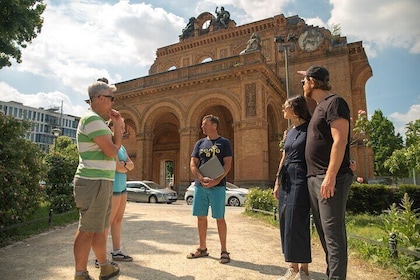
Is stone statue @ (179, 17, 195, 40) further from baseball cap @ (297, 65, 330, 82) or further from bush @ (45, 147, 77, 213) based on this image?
baseball cap @ (297, 65, 330, 82)

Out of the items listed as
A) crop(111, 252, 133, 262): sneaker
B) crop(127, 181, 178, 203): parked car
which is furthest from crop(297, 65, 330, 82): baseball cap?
crop(127, 181, 178, 203): parked car

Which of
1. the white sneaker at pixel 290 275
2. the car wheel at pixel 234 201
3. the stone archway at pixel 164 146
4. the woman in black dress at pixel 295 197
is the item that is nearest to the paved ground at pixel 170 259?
the white sneaker at pixel 290 275

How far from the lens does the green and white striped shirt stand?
3.02 meters

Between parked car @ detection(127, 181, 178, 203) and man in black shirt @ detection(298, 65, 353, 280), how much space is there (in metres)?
15.2

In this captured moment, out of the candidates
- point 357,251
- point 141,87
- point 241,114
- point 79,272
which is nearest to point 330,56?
point 241,114

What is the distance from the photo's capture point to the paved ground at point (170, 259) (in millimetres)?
3635

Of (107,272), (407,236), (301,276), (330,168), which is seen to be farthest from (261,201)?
(330,168)

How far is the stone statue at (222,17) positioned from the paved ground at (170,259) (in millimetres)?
29000

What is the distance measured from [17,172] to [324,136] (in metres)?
5.89

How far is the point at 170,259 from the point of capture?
4242 mm

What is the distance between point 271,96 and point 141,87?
11.2 meters

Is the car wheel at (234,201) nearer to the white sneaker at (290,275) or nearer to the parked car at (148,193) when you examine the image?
the parked car at (148,193)

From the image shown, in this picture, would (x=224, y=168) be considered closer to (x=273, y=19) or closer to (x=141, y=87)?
(x=141, y=87)

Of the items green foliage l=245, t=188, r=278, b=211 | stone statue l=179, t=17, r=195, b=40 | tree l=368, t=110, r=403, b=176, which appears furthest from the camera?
tree l=368, t=110, r=403, b=176
